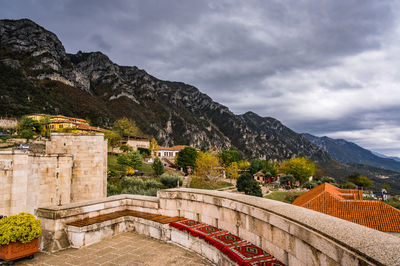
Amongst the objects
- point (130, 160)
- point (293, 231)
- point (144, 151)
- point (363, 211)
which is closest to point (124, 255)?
point (293, 231)

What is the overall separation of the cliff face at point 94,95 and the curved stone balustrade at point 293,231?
7813 centimetres

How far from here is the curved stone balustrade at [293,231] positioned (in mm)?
1993

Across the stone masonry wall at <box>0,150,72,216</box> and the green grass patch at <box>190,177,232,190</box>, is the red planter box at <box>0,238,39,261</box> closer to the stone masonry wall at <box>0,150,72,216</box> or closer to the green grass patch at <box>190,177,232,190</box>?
the stone masonry wall at <box>0,150,72,216</box>

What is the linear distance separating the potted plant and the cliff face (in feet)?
250

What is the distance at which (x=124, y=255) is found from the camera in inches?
165

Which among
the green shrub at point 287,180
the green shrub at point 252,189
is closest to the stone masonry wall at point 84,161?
the green shrub at point 252,189

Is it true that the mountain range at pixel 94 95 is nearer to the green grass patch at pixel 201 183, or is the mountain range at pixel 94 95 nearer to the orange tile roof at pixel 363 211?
the green grass patch at pixel 201 183

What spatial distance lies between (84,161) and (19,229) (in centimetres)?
1344

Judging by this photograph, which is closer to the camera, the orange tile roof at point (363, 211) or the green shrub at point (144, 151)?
the orange tile roof at point (363, 211)

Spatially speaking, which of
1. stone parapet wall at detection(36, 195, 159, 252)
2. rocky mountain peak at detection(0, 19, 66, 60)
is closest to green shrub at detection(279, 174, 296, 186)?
stone parapet wall at detection(36, 195, 159, 252)

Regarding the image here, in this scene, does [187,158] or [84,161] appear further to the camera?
[187,158]

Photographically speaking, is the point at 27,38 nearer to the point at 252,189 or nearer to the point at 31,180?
the point at 31,180

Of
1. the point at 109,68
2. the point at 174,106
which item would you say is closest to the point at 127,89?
the point at 109,68

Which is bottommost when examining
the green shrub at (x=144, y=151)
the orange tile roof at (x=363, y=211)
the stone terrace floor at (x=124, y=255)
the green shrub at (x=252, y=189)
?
the green shrub at (x=252, y=189)
